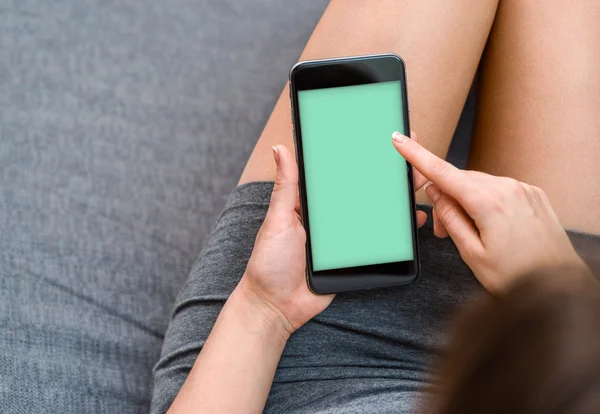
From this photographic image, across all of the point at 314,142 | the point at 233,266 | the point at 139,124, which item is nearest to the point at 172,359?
the point at 233,266

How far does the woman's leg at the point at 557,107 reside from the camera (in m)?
0.61

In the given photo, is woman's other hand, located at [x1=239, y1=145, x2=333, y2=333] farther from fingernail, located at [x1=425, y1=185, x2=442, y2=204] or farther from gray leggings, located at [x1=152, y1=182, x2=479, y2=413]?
fingernail, located at [x1=425, y1=185, x2=442, y2=204]

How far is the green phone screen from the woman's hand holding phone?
1.7 inches

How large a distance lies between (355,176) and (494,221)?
0.48 feet

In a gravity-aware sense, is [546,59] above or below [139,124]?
above

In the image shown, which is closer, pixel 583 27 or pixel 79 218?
pixel 583 27

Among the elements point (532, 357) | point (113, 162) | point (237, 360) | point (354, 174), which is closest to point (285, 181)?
point (354, 174)

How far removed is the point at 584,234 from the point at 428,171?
21cm

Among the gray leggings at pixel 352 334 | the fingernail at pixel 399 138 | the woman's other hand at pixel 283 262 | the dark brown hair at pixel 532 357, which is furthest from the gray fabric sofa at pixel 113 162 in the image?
the dark brown hair at pixel 532 357

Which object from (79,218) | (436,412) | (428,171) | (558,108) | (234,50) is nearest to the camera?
(436,412)

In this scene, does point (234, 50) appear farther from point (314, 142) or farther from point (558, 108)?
point (558, 108)

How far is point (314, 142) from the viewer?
22.4 inches

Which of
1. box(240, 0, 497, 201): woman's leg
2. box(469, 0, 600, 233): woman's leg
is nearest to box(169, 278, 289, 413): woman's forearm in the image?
box(240, 0, 497, 201): woman's leg

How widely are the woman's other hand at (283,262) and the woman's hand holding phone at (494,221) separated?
0.11 meters
